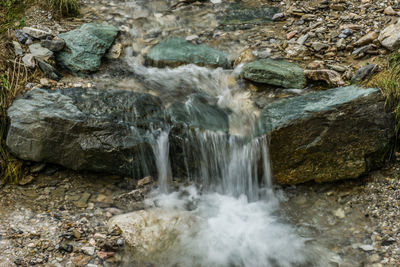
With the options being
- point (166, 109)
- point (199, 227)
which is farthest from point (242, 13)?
point (199, 227)

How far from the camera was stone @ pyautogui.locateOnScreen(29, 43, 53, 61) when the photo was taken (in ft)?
17.0

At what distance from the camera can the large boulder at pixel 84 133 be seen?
166 inches

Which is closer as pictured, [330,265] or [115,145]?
[330,265]

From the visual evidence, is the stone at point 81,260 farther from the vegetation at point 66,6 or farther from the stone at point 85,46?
the vegetation at point 66,6

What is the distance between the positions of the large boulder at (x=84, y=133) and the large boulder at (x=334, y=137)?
1531 mm

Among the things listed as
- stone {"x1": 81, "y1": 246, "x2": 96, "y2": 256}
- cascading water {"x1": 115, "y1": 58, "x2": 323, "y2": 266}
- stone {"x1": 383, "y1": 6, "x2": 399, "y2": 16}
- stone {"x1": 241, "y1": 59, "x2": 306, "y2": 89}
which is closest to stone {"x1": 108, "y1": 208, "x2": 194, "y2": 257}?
cascading water {"x1": 115, "y1": 58, "x2": 323, "y2": 266}

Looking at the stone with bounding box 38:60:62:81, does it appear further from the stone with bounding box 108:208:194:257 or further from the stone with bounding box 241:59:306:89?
the stone with bounding box 241:59:306:89

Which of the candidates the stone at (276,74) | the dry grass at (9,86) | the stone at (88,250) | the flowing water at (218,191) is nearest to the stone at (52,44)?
the dry grass at (9,86)

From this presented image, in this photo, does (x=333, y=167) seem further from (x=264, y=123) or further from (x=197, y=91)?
(x=197, y=91)

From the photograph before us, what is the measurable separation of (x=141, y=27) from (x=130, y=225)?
13.2ft

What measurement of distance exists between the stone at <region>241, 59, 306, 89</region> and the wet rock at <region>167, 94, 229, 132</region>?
75 cm

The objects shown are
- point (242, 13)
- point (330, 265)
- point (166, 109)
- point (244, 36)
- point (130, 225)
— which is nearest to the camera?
point (330, 265)

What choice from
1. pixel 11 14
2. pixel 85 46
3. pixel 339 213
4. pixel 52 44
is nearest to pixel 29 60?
pixel 52 44

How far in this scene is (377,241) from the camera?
11.8 feet
